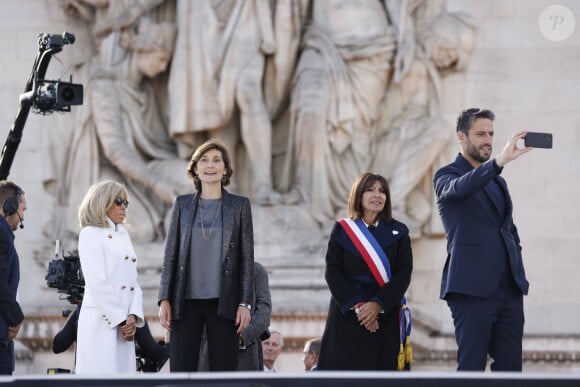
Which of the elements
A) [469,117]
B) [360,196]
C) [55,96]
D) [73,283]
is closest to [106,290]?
[73,283]

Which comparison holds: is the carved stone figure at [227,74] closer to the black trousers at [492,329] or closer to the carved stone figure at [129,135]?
the carved stone figure at [129,135]

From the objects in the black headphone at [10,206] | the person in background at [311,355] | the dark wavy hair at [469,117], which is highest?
the dark wavy hair at [469,117]

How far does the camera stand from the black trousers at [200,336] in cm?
959

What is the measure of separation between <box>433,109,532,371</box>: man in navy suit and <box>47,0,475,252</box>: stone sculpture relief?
5754 millimetres

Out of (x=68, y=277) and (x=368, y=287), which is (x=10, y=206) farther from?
(x=368, y=287)

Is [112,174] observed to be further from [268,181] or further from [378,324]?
[378,324]

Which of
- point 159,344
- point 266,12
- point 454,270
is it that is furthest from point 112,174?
point 454,270

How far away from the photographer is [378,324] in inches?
381

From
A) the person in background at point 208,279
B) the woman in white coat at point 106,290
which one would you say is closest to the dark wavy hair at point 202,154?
the person in background at point 208,279

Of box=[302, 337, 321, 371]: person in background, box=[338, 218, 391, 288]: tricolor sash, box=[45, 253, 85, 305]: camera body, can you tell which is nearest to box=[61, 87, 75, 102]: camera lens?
box=[45, 253, 85, 305]: camera body

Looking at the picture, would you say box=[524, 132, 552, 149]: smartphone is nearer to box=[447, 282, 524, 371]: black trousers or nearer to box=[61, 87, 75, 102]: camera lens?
box=[447, 282, 524, 371]: black trousers

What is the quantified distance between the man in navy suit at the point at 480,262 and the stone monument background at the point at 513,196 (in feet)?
18.0

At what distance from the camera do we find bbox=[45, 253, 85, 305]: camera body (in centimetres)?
1059

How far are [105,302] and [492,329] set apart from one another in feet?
6.73
